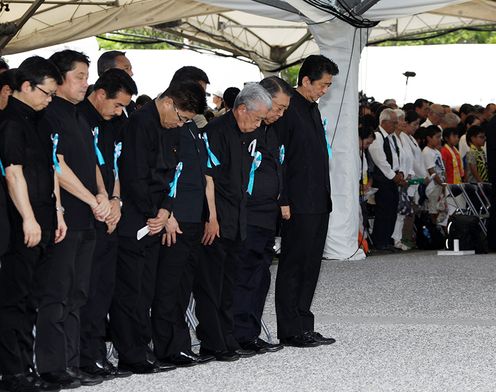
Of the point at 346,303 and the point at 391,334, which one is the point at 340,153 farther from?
the point at 391,334

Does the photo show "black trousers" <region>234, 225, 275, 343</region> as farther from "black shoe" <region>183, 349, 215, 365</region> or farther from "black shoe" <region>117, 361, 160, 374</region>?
"black shoe" <region>117, 361, 160, 374</region>

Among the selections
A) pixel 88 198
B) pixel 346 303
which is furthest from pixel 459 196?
pixel 88 198

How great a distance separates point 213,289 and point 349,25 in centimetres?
647

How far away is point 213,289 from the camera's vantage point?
26.4 ft

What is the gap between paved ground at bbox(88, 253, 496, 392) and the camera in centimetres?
723

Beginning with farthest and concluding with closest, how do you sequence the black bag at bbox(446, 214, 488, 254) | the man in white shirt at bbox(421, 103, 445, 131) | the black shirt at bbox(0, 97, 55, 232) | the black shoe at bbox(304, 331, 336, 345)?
the man in white shirt at bbox(421, 103, 445, 131), the black bag at bbox(446, 214, 488, 254), the black shoe at bbox(304, 331, 336, 345), the black shirt at bbox(0, 97, 55, 232)

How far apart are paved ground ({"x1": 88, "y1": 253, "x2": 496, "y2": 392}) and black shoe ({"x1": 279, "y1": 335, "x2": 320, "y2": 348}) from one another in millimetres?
121

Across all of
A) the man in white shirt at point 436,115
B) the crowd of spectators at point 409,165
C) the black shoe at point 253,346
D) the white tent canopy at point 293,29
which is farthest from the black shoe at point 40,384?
the man in white shirt at point 436,115

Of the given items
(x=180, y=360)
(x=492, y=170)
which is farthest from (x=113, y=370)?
(x=492, y=170)

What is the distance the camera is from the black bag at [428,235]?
17016 millimetres

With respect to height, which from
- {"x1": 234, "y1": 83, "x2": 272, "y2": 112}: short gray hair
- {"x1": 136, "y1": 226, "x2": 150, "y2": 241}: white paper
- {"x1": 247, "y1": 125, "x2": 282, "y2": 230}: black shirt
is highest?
{"x1": 234, "y1": 83, "x2": 272, "y2": 112}: short gray hair

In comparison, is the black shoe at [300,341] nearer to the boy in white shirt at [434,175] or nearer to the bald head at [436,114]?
the boy in white shirt at [434,175]

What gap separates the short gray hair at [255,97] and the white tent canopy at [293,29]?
440 centimetres

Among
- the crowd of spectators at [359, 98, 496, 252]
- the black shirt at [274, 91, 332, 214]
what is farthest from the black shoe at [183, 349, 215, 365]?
the crowd of spectators at [359, 98, 496, 252]
